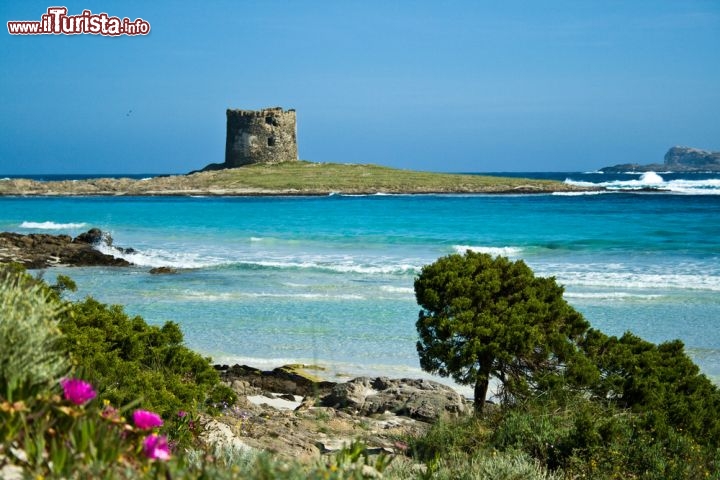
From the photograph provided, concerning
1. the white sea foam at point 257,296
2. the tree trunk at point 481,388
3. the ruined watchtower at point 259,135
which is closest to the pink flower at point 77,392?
the tree trunk at point 481,388

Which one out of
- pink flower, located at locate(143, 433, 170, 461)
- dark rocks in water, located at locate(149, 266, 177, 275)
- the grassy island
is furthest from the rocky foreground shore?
the grassy island

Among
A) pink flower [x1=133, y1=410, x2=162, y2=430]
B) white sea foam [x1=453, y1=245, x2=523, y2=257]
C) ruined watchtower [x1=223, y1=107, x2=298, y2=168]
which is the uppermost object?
ruined watchtower [x1=223, y1=107, x2=298, y2=168]

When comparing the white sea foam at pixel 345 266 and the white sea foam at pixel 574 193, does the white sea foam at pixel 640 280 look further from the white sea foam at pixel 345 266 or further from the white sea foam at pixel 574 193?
the white sea foam at pixel 574 193

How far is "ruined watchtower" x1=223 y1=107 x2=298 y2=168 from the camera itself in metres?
67.2

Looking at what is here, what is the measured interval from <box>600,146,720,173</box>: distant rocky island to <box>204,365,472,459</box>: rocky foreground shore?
519ft

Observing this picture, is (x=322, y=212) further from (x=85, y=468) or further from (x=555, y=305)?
(x=85, y=468)

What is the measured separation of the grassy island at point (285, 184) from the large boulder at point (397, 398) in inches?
1923

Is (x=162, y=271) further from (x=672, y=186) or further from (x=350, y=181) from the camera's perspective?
(x=672, y=186)

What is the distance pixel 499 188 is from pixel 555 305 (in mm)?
54497

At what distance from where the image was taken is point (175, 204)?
5012 cm

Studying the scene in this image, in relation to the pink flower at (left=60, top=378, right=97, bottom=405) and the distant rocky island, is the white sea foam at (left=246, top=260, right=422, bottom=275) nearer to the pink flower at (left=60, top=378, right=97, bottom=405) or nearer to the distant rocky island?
the pink flower at (left=60, top=378, right=97, bottom=405)

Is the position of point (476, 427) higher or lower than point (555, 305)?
lower

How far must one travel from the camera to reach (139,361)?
6.59 meters

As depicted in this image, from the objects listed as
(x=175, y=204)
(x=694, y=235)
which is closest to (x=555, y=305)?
(x=694, y=235)
